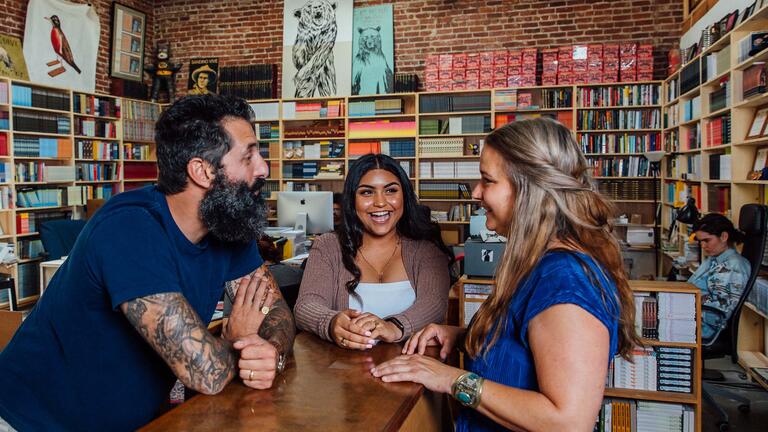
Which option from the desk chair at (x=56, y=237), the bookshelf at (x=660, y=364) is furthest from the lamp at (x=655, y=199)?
the desk chair at (x=56, y=237)

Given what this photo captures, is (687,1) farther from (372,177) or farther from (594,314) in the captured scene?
(594,314)

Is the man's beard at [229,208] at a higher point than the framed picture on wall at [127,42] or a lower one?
lower

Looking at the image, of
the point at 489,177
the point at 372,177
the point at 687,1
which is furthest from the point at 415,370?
the point at 687,1

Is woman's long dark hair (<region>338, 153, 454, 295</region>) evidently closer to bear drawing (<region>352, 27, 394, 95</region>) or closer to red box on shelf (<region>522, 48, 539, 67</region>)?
red box on shelf (<region>522, 48, 539, 67</region>)

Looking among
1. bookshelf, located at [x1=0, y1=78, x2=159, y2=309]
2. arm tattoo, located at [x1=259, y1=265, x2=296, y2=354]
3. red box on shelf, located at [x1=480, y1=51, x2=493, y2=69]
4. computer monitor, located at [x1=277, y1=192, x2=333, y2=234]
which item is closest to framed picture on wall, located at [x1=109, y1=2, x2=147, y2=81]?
bookshelf, located at [x1=0, y1=78, x2=159, y2=309]

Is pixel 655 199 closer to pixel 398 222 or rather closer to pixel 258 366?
pixel 398 222

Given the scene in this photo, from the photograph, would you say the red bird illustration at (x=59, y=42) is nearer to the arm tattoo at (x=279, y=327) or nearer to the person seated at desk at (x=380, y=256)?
the person seated at desk at (x=380, y=256)

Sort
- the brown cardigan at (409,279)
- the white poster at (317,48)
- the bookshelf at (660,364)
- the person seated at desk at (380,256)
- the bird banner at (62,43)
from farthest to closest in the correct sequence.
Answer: the white poster at (317,48)
the bird banner at (62,43)
the bookshelf at (660,364)
the person seated at desk at (380,256)
the brown cardigan at (409,279)

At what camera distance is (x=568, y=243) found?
128 centimetres

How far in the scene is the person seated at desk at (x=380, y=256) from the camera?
7.57 feet

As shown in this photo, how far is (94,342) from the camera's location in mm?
1424

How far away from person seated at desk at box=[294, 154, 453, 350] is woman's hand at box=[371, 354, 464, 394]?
26.4 inches

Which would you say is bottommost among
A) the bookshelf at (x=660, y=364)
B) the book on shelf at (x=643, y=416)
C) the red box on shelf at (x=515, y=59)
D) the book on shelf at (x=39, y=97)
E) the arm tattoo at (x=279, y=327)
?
the book on shelf at (x=643, y=416)

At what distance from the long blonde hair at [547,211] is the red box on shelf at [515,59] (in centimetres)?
632
